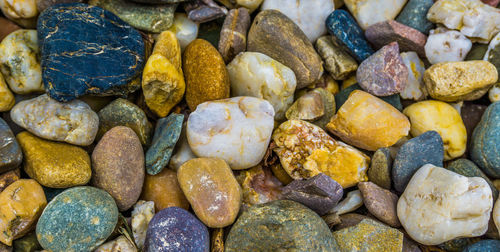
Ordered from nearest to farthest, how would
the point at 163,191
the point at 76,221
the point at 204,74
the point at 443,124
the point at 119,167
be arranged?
the point at 76,221
the point at 119,167
the point at 163,191
the point at 204,74
the point at 443,124

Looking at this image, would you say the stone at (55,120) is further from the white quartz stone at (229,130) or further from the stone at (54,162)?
the white quartz stone at (229,130)

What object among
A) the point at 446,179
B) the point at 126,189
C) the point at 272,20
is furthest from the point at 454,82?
the point at 126,189

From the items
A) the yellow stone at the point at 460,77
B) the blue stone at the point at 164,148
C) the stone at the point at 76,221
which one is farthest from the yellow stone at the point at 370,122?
the stone at the point at 76,221

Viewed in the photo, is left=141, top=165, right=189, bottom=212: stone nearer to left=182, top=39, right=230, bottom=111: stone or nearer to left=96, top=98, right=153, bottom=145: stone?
left=96, top=98, right=153, bottom=145: stone

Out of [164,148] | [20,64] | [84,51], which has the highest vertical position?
[84,51]

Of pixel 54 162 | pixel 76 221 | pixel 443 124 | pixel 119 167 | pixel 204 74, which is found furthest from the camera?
pixel 443 124

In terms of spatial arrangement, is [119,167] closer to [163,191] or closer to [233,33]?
Answer: [163,191]

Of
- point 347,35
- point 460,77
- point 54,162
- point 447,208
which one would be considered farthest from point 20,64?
point 460,77
